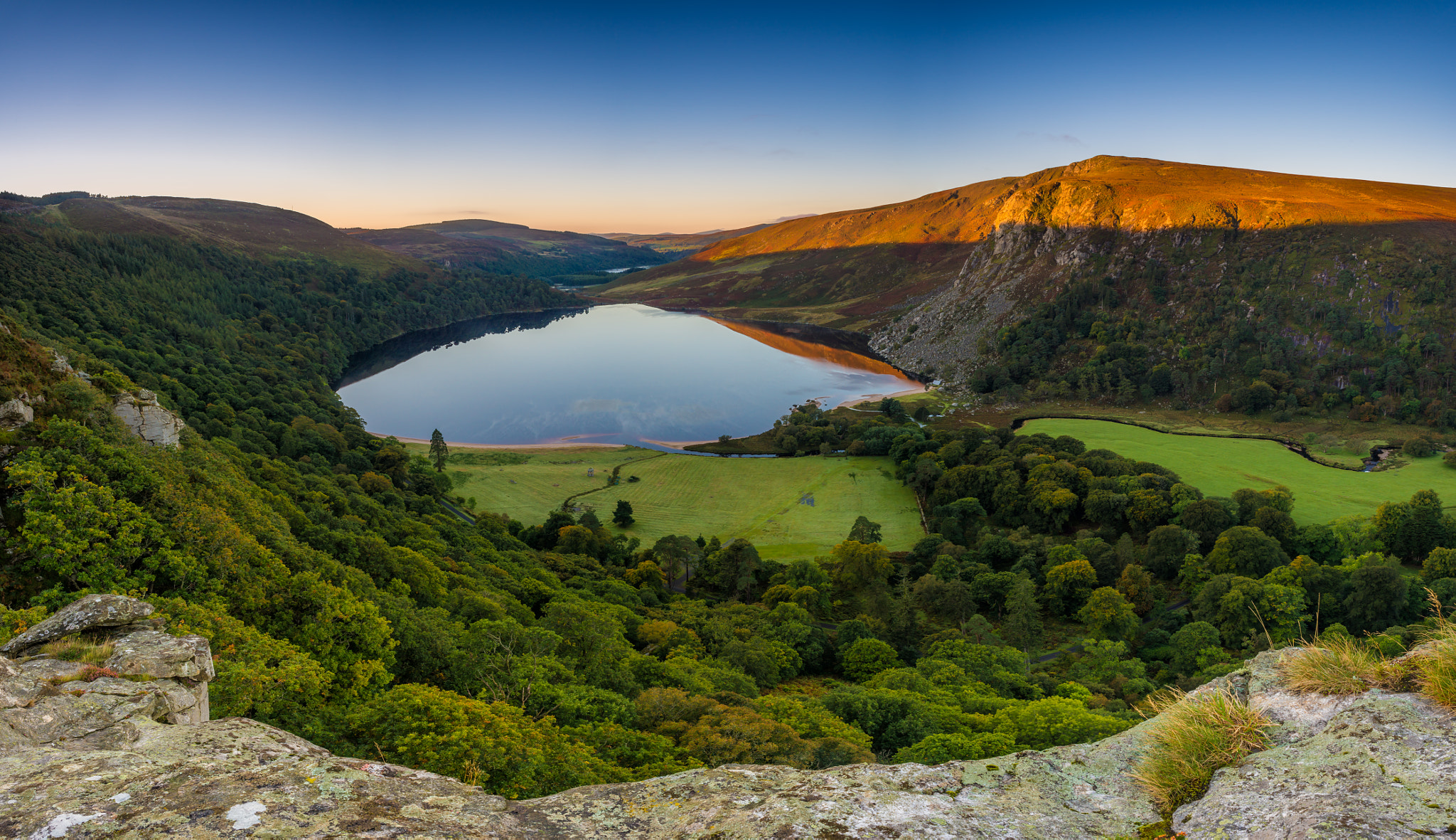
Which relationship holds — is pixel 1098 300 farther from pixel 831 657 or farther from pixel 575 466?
pixel 831 657

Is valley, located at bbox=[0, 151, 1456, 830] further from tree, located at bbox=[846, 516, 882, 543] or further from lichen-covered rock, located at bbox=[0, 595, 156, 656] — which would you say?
lichen-covered rock, located at bbox=[0, 595, 156, 656]

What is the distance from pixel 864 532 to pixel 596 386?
84937 mm

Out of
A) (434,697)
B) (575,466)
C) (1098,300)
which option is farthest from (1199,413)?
(434,697)

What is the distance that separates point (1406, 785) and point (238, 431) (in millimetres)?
73006

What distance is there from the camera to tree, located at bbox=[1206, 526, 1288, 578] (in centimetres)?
5253

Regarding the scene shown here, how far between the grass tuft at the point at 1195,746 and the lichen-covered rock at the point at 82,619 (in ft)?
44.1

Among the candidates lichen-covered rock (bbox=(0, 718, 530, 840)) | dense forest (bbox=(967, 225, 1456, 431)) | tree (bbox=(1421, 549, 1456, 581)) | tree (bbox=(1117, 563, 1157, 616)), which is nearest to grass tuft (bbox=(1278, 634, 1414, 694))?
lichen-covered rock (bbox=(0, 718, 530, 840))

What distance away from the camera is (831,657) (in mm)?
41625

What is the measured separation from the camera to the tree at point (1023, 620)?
45625 millimetres

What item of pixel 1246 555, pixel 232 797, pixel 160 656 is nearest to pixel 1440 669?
pixel 232 797

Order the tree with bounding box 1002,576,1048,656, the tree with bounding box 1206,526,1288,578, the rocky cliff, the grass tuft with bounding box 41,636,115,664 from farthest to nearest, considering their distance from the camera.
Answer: the tree with bounding box 1206,526,1288,578 < the tree with bounding box 1002,576,1048,656 < the grass tuft with bounding box 41,636,115,664 < the rocky cliff

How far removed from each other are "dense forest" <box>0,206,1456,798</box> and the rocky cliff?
2573 millimetres

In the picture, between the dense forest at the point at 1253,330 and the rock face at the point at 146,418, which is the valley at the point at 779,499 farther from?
the dense forest at the point at 1253,330

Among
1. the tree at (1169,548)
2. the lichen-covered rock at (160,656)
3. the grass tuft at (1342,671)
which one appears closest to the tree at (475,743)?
the lichen-covered rock at (160,656)
